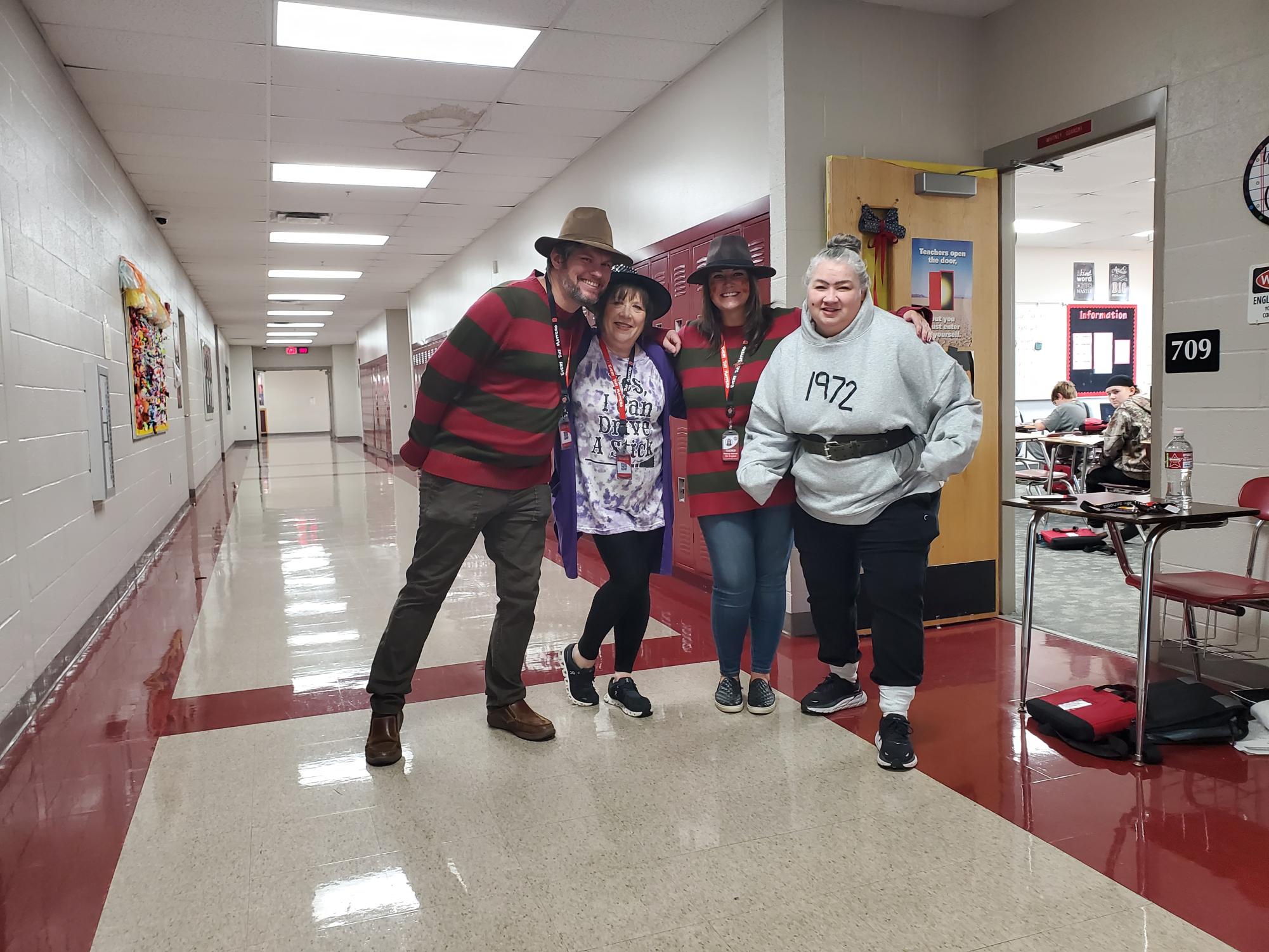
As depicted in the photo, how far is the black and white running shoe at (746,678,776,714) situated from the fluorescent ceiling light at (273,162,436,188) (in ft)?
16.6

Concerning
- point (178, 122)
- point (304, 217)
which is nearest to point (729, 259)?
point (178, 122)

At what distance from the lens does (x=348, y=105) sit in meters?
5.06

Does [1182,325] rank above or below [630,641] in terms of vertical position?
above

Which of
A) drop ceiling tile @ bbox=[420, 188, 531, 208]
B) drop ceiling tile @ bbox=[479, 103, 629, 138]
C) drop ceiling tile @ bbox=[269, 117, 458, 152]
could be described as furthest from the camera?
drop ceiling tile @ bbox=[420, 188, 531, 208]

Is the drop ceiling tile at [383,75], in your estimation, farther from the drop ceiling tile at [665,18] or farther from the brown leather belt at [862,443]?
the brown leather belt at [862,443]

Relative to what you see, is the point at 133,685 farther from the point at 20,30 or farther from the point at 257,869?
the point at 20,30

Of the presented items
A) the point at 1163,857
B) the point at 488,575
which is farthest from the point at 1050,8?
the point at 488,575

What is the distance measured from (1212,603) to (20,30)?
472cm

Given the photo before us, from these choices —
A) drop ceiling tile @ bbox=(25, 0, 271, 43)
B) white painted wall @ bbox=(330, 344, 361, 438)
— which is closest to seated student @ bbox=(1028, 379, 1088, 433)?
drop ceiling tile @ bbox=(25, 0, 271, 43)

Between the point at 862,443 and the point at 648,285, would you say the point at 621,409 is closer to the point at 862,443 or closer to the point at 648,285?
the point at 648,285

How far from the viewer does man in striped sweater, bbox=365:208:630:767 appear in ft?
8.09

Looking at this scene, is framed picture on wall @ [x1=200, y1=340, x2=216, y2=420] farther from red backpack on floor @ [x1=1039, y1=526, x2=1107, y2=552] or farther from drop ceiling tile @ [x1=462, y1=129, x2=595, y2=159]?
red backpack on floor @ [x1=1039, y1=526, x2=1107, y2=552]

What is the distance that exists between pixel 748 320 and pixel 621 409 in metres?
0.48

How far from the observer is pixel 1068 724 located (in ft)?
8.61
